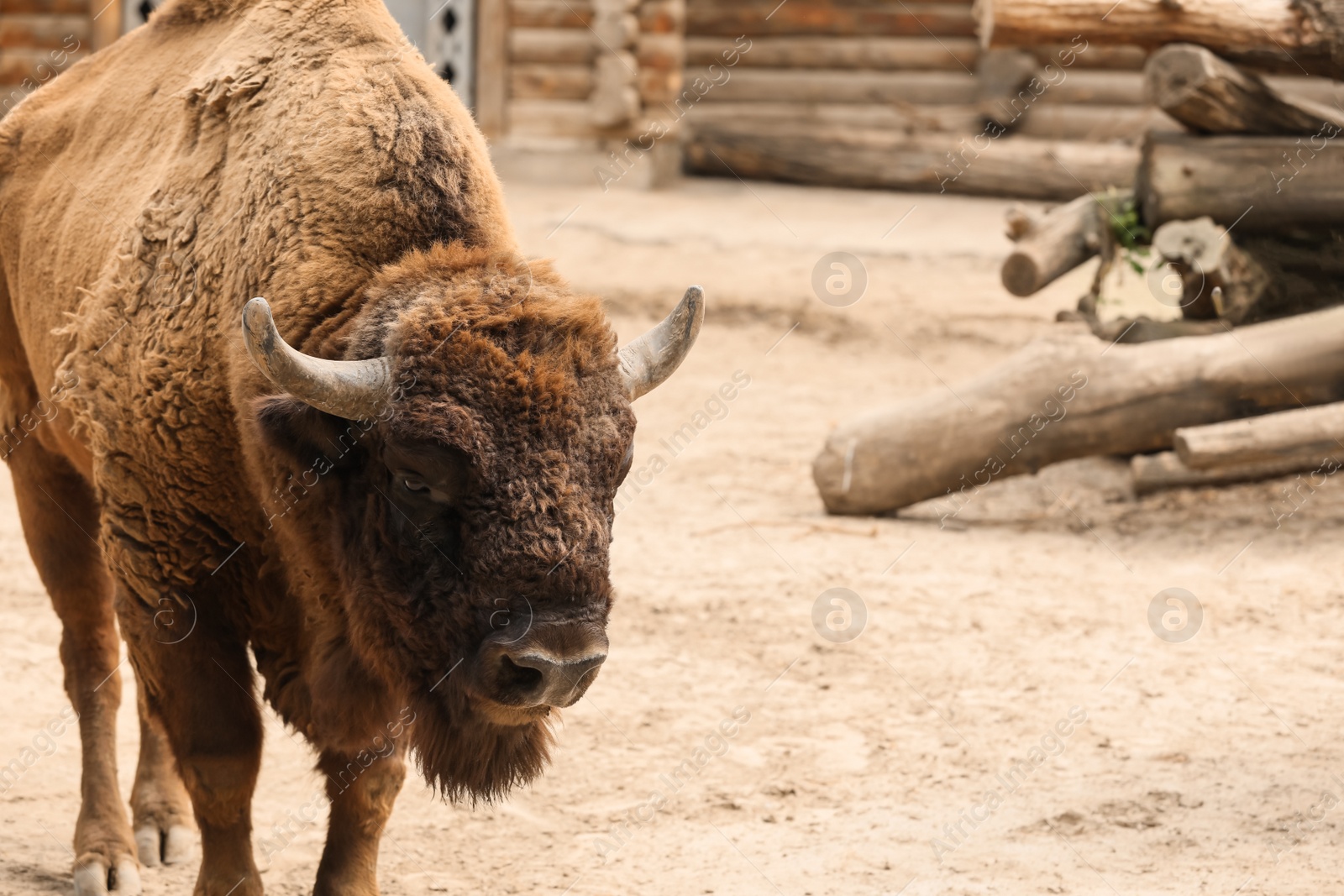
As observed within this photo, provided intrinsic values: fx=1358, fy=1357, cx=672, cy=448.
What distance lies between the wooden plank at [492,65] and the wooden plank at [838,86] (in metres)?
2.94

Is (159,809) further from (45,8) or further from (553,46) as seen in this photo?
(45,8)

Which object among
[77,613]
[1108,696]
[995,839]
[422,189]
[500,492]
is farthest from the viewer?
[1108,696]

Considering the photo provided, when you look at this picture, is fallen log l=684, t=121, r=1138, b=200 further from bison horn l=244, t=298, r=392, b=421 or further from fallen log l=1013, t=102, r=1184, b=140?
bison horn l=244, t=298, r=392, b=421

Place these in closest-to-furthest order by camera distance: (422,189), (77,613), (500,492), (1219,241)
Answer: (500,492) < (422,189) < (77,613) < (1219,241)

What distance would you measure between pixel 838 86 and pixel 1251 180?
9929mm

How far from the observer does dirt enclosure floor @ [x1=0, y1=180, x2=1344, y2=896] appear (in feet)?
12.4

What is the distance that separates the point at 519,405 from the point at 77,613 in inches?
80.9

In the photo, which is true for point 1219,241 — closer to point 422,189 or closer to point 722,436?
point 722,436

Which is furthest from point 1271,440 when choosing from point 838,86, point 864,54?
point 864,54

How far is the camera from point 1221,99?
23.5 ft

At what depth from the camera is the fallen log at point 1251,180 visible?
7.16 metres

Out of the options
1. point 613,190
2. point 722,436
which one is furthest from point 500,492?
point 613,190

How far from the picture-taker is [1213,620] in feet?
17.7

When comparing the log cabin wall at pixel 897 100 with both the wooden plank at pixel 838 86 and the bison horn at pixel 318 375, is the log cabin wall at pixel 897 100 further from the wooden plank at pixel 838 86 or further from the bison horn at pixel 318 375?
the bison horn at pixel 318 375
